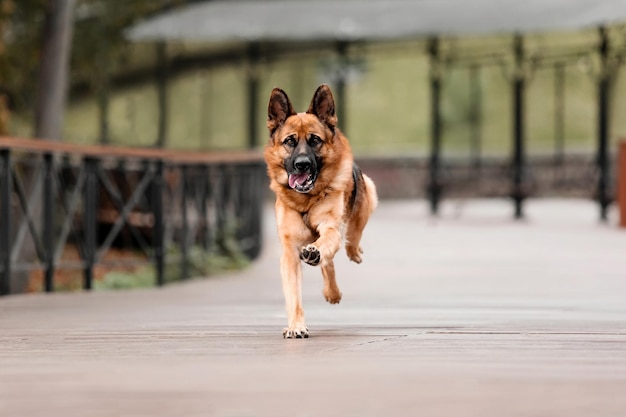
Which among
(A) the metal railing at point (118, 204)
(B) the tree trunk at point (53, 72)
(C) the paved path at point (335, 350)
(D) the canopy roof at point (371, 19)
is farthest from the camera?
(D) the canopy roof at point (371, 19)

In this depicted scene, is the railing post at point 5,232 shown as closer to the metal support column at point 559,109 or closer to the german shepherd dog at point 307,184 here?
the german shepherd dog at point 307,184

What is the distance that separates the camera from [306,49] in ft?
97.8

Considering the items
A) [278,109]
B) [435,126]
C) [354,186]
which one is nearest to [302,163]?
[278,109]

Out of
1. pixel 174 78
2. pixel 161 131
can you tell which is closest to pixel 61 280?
pixel 161 131

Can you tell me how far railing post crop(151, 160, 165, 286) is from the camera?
43.0 feet

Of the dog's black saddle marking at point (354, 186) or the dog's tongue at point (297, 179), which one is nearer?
the dog's tongue at point (297, 179)

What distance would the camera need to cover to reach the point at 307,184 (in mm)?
5988

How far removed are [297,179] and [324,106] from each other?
347mm

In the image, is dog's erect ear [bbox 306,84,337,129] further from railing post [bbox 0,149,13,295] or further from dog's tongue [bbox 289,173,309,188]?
railing post [bbox 0,149,13,295]

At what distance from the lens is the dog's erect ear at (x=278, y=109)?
6086mm

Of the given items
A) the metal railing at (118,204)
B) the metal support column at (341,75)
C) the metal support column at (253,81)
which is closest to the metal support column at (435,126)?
the metal support column at (341,75)

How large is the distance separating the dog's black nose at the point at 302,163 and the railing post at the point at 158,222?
7.22 metres

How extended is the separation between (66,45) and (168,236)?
3.25 m

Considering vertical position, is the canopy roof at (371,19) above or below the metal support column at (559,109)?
above
